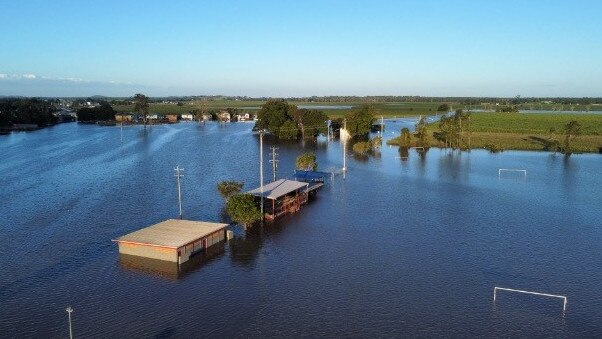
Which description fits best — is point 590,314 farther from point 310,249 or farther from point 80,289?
point 80,289

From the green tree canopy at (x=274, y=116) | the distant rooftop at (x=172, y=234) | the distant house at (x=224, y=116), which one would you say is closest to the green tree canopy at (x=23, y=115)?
the distant house at (x=224, y=116)

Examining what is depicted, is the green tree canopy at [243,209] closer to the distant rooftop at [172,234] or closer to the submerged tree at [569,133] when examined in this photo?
the distant rooftop at [172,234]

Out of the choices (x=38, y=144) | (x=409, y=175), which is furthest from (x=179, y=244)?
(x=38, y=144)

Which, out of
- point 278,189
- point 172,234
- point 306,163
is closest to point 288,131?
point 306,163

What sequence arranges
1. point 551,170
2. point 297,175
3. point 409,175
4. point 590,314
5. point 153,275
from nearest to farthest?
1. point 590,314
2. point 153,275
3. point 297,175
4. point 409,175
5. point 551,170

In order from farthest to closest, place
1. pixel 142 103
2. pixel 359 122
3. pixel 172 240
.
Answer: pixel 142 103, pixel 359 122, pixel 172 240

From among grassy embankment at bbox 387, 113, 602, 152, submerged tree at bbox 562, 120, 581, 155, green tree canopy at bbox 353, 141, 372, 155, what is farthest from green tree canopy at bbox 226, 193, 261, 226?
submerged tree at bbox 562, 120, 581, 155

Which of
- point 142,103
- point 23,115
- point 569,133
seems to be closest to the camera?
point 569,133

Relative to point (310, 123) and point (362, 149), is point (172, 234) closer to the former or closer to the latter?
point (362, 149)
